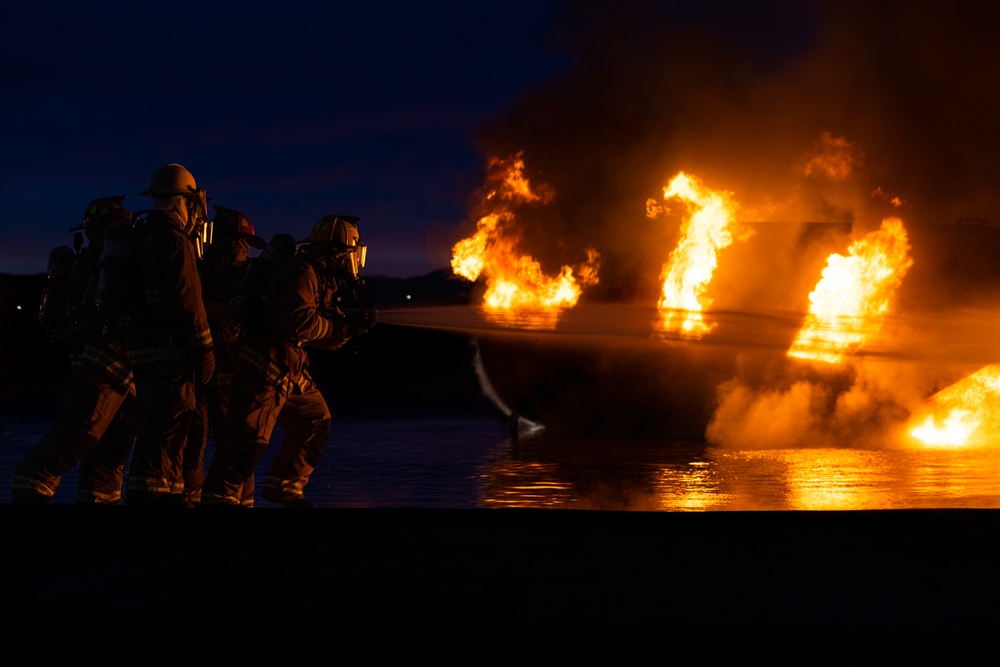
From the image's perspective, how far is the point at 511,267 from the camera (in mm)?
12836

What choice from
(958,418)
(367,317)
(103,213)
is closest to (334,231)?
(367,317)

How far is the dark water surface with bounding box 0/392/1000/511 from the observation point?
27.2ft

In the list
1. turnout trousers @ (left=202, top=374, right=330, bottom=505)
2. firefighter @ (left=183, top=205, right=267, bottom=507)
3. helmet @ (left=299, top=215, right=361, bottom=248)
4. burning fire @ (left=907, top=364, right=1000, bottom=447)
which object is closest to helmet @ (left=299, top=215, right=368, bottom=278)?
helmet @ (left=299, top=215, right=361, bottom=248)

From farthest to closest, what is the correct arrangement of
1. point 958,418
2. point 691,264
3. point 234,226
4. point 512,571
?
point 958,418 → point 691,264 → point 234,226 → point 512,571

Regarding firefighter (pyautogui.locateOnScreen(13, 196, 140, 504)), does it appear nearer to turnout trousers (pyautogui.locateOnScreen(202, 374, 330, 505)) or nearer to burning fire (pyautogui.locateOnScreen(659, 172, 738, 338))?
turnout trousers (pyautogui.locateOnScreen(202, 374, 330, 505))

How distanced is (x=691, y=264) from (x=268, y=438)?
20.8ft

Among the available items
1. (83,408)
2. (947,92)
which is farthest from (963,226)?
Answer: (83,408)

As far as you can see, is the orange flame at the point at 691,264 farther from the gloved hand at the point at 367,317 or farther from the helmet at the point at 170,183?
the helmet at the point at 170,183

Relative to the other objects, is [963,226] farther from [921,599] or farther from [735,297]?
[921,599]

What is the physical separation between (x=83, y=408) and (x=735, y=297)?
7497 millimetres

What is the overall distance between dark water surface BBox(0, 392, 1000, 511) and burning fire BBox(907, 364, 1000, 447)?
0.80 metres

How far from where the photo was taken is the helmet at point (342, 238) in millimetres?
7852

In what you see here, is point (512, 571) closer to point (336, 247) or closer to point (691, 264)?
point (336, 247)

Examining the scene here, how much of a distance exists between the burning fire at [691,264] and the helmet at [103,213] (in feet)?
20.0
